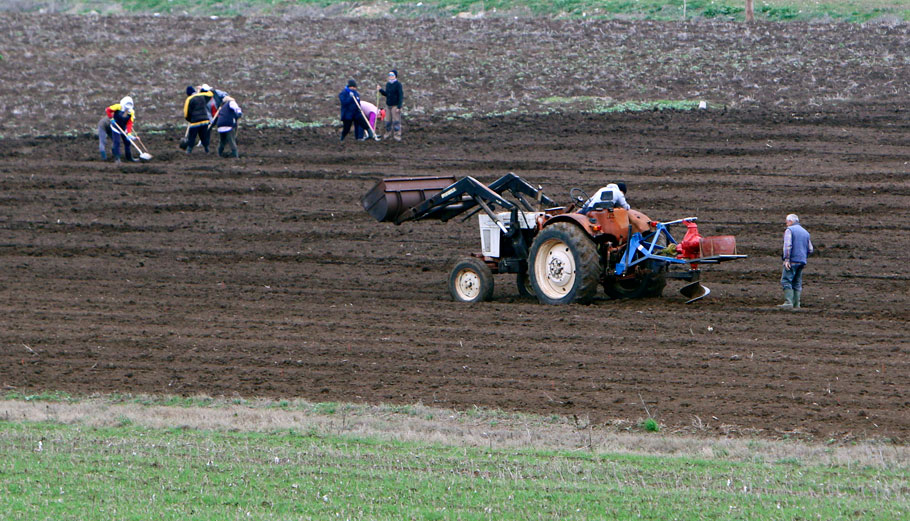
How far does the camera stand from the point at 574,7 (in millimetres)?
44531

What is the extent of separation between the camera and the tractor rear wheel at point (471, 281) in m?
15.2

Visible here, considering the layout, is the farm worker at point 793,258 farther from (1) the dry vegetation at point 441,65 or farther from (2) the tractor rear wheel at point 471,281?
(1) the dry vegetation at point 441,65

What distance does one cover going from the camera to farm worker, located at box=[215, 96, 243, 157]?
944 inches

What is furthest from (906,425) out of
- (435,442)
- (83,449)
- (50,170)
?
(50,170)

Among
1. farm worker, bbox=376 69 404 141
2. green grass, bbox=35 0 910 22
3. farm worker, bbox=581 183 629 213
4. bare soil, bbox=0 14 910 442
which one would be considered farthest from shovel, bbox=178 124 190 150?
green grass, bbox=35 0 910 22

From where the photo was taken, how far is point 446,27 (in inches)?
1553

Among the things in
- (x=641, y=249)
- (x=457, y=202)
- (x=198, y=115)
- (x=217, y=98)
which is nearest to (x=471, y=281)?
(x=457, y=202)

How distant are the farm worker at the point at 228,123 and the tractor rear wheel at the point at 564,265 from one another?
11.3 meters

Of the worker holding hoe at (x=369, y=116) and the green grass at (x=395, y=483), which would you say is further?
the worker holding hoe at (x=369, y=116)

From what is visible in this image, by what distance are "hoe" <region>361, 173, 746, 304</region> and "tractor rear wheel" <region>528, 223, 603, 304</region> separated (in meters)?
0.01

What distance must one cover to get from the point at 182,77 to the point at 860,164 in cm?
1931

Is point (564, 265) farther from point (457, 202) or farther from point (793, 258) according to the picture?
point (793, 258)

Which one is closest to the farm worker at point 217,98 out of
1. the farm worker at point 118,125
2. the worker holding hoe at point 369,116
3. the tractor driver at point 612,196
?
the farm worker at point 118,125

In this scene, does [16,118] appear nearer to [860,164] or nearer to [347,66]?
[347,66]
